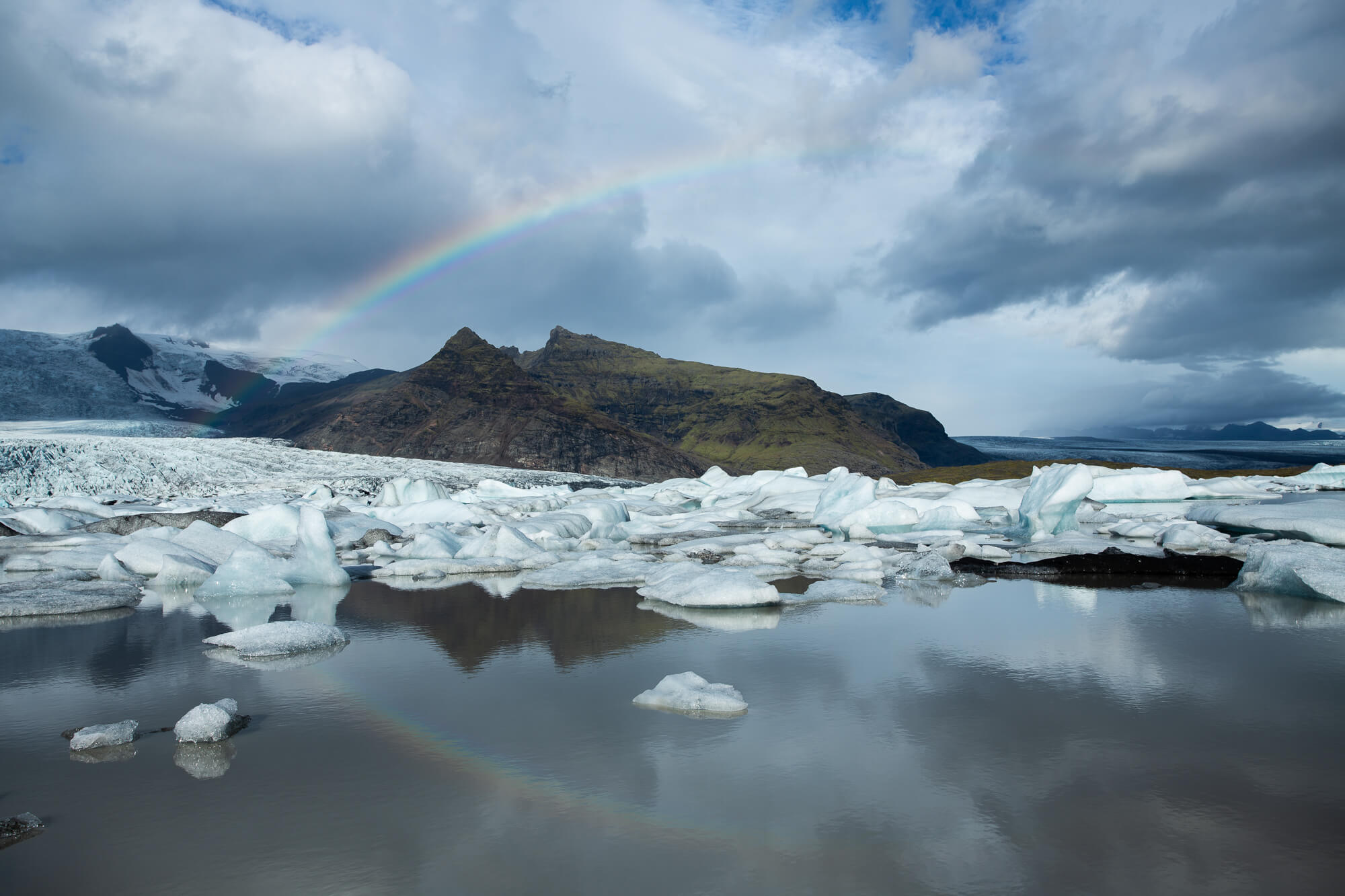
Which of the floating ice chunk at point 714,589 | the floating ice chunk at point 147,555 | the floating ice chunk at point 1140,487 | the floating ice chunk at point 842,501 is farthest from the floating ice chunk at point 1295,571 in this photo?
the floating ice chunk at point 1140,487

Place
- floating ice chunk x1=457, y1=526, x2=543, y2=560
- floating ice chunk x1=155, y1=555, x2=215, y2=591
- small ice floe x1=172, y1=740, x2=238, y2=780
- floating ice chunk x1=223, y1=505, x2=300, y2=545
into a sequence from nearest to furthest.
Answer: small ice floe x1=172, y1=740, x2=238, y2=780, floating ice chunk x1=155, y1=555, x2=215, y2=591, floating ice chunk x1=457, y1=526, x2=543, y2=560, floating ice chunk x1=223, y1=505, x2=300, y2=545

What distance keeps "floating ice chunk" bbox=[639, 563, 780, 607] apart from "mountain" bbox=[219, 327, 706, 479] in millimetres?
113637

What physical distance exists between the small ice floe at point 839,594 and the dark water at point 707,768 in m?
2.41

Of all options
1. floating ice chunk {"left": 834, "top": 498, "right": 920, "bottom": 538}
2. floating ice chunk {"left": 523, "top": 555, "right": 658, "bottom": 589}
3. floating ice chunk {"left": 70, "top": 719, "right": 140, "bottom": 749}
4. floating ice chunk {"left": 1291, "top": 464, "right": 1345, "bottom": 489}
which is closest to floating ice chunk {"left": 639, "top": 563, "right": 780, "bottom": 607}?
floating ice chunk {"left": 523, "top": 555, "right": 658, "bottom": 589}

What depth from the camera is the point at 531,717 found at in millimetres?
7105

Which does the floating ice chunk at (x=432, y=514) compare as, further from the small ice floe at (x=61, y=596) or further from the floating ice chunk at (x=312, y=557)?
the small ice floe at (x=61, y=596)

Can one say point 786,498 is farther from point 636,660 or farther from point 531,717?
point 531,717

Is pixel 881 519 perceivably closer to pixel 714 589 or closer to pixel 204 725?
pixel 714 589

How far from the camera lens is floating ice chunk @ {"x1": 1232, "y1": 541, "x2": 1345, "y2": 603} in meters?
11.9

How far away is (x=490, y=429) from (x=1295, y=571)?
130 metres

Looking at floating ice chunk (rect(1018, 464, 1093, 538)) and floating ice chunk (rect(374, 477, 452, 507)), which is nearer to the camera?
floating ice chunk (rect(1018, 464, 1093, 538))

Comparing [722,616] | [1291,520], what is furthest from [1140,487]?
[722,616]

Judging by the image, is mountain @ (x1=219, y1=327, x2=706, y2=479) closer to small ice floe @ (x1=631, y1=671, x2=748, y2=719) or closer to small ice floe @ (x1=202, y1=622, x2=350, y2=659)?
small ice floe @ (x1=202, y1=622, x2=350, y2=659)

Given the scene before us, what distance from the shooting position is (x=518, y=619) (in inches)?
469
